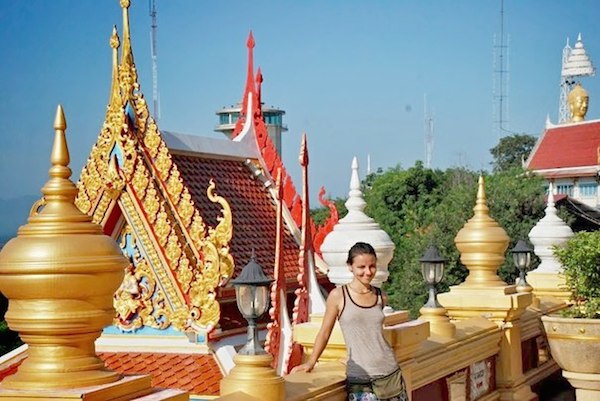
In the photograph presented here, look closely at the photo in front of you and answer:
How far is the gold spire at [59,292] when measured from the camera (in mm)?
3150

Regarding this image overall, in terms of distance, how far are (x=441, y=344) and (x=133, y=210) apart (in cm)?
275

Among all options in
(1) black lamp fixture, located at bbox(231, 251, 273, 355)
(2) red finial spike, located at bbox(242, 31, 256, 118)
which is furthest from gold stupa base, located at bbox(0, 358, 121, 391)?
(2) red finial spike, located at bbox(242, 31, 256, 118)

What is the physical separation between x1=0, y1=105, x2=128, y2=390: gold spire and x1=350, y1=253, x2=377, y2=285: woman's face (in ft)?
5.33

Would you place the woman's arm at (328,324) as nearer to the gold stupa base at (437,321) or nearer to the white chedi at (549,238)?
the gold stupa base at (437,321)

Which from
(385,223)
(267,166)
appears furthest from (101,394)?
(385,223)

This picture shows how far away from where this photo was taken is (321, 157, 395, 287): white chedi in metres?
5.23

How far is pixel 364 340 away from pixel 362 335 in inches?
1.1

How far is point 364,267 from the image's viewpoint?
15.3ft

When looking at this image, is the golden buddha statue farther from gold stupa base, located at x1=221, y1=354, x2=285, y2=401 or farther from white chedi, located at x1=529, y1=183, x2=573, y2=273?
gold stupa base, located at x1=221, y1=354, x2=285, y2=401

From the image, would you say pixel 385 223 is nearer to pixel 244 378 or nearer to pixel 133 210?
pixel 133 210

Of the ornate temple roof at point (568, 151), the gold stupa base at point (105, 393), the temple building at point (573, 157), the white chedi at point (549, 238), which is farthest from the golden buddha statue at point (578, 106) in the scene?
the gold stupa base at point (105, 393)

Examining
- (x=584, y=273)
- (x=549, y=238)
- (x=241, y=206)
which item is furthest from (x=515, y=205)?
(x=584, y=273)

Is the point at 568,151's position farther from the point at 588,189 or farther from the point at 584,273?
the point at 584,273

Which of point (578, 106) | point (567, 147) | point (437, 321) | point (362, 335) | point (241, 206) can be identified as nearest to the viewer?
point (362, 335)
